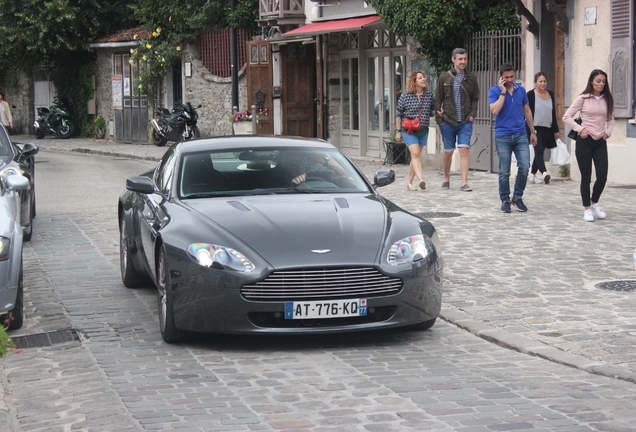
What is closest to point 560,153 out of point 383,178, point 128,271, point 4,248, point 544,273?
point 544,273

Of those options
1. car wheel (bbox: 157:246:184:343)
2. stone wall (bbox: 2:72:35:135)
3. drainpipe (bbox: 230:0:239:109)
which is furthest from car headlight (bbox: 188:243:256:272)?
stone wall (bbox: 2:72:35:135)

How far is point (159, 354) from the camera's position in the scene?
23.2 feet

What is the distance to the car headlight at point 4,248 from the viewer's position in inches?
295

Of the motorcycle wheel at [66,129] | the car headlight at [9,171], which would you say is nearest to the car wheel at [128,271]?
the car headlight at [9,171]

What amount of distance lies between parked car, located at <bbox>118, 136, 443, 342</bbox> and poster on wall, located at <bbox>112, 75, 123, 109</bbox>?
31.2m

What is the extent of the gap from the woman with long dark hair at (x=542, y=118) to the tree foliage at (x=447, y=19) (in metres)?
3.94

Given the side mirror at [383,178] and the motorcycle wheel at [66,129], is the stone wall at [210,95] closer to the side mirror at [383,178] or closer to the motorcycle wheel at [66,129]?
the motorcycle wheel at [66,129]

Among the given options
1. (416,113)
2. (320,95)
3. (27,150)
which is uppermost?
(320,95)

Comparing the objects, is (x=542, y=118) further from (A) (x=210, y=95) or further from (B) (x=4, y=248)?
(A) (x=210, y=95)

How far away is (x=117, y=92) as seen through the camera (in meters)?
39.0

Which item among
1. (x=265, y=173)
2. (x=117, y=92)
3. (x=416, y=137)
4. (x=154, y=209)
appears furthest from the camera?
(x=117, y=92)

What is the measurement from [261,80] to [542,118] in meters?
13.7

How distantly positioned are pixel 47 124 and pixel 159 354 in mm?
35527

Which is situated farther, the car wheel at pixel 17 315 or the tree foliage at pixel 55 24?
the tree foliage at pixel 55 24
